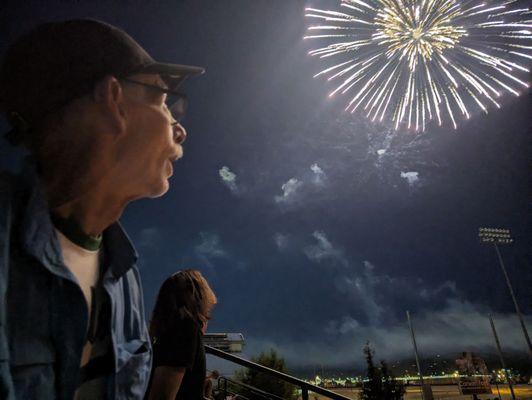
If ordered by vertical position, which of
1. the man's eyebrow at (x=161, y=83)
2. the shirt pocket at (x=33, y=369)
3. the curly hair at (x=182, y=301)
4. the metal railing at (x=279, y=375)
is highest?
the man's eyebrow at (x=161, y=83)

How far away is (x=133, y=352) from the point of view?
4.04 feet

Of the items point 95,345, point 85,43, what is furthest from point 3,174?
point 95,345

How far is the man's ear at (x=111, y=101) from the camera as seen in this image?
109 cm

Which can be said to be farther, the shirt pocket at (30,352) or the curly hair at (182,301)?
the curly hair at (182,301)

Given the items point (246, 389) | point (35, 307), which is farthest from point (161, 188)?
point (246, 389)

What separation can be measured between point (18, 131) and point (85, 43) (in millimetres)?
359

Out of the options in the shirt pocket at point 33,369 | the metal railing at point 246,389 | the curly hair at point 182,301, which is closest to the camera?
the shirt pocket at point 33,369

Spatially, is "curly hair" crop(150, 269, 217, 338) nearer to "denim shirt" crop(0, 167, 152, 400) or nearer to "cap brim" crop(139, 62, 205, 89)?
"denim shirt" crop(0, 167, 152, 400)

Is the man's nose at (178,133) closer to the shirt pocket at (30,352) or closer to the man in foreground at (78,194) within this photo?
the man in foreground at (78,194)

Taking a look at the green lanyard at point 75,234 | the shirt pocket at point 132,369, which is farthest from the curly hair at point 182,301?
the green lanyard at point 75,234

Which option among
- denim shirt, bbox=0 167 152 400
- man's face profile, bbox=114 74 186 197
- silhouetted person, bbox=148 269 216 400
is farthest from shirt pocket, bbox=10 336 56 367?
silhouetted person, bbox=148 269 216 400

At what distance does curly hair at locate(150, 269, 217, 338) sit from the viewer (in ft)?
7.63

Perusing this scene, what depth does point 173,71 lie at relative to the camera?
1252 mm

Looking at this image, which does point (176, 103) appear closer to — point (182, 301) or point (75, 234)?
point (75, 234)
